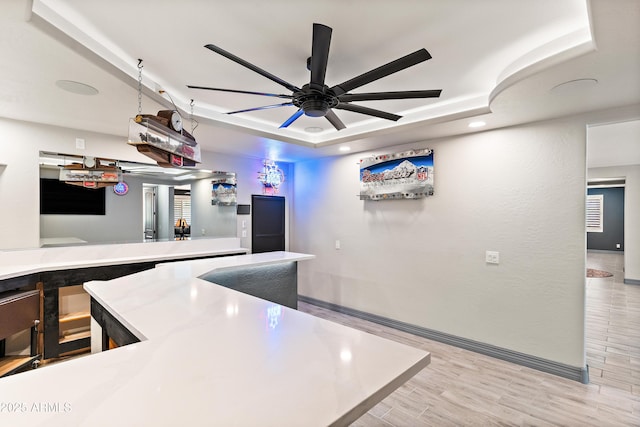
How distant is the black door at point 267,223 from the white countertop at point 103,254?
0.41 m

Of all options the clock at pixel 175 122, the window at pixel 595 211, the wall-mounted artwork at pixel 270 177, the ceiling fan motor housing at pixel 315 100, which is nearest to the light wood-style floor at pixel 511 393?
the ceiling fan motor housing at pixel 315 100

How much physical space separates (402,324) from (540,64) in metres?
3.17

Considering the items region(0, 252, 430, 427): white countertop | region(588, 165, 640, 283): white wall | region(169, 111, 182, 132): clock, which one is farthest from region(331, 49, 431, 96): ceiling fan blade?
region(588, 165, 640, 283): white wall

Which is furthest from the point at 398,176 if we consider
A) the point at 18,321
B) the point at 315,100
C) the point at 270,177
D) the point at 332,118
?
the point at 18,321

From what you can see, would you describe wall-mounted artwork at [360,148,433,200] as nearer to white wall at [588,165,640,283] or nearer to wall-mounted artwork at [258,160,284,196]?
wall-mounted artwork at [258,160,284,196]

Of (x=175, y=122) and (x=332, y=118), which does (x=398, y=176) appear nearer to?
(x=332, y=118)

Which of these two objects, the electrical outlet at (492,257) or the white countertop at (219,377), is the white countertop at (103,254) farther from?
the electrical outlet at (492,257)

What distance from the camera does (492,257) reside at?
11.0ft

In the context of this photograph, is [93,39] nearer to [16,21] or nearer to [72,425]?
[16,21]

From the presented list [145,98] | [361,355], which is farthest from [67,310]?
[361,355]

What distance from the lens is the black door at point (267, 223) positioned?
504 centimetres

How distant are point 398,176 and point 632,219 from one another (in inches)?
228

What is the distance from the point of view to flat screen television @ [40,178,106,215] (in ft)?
10.5

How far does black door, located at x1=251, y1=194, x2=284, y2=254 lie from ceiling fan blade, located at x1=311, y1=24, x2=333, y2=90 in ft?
11.0
